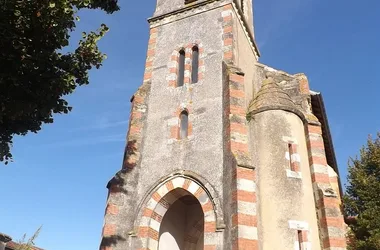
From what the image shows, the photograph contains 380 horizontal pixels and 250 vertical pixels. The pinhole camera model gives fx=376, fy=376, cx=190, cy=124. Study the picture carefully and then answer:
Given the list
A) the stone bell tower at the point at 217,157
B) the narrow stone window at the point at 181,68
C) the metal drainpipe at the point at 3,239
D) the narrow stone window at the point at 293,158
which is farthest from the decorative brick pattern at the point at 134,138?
the metal drainpipe at the point at 3,239

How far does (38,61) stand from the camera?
24.5 ft

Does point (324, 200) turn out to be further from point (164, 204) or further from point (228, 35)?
point (228, 35)

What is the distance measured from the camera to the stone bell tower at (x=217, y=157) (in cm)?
1073

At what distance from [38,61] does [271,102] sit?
26.4 ft

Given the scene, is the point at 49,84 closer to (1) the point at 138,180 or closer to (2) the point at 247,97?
(1) the point at 138,180

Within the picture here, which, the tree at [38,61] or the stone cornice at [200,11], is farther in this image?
the stone cornice at [200,11]

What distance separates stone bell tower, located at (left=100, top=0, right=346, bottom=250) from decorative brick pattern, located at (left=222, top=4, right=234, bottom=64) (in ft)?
0.14

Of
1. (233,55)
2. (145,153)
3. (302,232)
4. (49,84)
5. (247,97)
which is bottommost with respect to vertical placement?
(302,232)

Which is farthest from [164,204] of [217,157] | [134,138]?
[134,138]

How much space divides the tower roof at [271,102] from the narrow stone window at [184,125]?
2175 millimetres

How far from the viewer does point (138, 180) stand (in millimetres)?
12359

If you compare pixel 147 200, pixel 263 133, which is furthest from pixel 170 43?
pixel 147 200

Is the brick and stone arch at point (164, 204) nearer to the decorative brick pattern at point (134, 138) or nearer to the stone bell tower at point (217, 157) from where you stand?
the stone bell tower at point (217, 157)

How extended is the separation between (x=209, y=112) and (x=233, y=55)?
257cm
